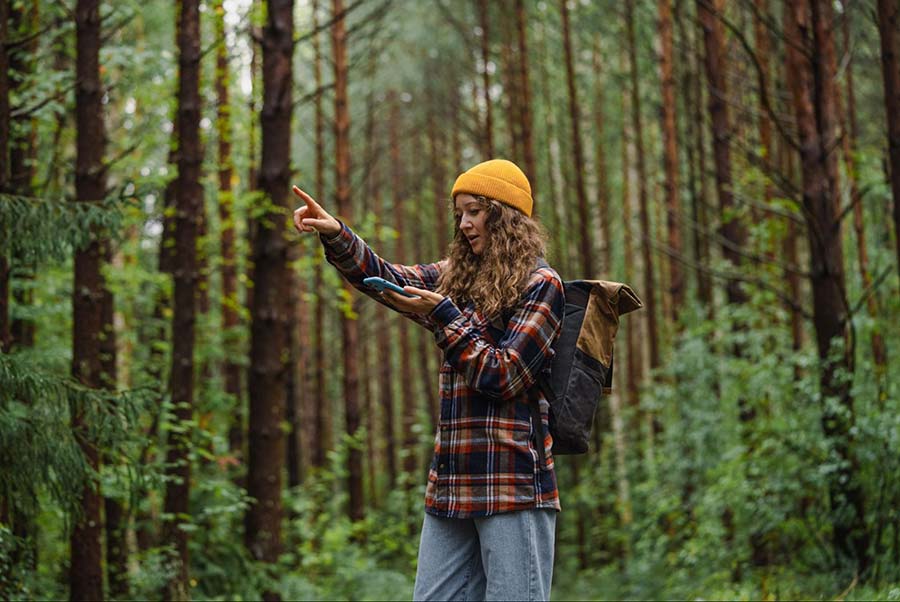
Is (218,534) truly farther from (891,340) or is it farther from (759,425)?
(891,340)

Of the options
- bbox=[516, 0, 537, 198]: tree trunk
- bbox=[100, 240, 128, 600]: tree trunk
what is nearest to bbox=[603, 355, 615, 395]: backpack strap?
bbox=[100, 240, 128, 600]: tree trunk

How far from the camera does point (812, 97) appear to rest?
8031mm

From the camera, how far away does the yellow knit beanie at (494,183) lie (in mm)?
3676

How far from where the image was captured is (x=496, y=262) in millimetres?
3617

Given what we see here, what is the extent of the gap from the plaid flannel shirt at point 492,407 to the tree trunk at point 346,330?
404 inches

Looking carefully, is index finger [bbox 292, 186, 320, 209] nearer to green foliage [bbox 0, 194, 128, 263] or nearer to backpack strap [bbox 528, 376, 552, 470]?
backpack strap [bbox 528, 376, 552, 470]

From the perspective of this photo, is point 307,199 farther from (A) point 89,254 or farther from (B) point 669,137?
(B) point 669,137

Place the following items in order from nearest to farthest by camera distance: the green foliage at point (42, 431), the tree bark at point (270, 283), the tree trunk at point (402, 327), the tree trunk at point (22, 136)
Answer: the green foliage at point (42, 431)
the tree trunk at point (22, 136)
the tree bark at point (270, 283)
the tree trunk at point (402, 327)

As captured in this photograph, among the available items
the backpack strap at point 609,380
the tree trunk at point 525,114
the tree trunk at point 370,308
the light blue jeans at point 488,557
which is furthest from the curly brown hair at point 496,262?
the tree trunk at point 370,308

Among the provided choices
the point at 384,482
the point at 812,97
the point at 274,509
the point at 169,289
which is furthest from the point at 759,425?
the point at 384,482

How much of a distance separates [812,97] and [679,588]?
5005mm

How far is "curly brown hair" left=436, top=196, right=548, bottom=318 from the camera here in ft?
11.7

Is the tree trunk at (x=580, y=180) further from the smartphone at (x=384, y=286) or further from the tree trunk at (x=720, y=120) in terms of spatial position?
the smartphone at (x=384, y=286)

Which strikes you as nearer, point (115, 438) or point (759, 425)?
point (115, 438)
